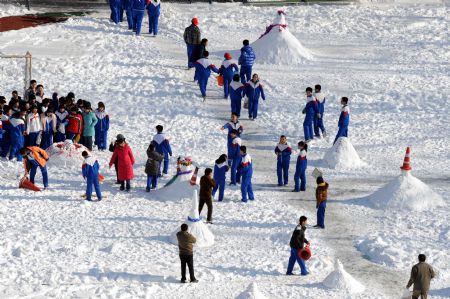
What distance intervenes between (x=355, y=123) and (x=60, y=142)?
28.3ft

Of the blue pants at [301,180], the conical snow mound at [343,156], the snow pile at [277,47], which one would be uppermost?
the snow pile at [277,47]

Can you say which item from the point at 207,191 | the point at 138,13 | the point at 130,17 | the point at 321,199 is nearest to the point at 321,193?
the point at 321,199

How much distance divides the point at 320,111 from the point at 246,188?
5.35 m

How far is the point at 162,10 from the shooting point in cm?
4122

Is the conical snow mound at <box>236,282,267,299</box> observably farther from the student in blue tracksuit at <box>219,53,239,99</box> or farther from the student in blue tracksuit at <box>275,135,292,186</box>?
the student in blue tracksuit at <box>219,53,239,99</box>

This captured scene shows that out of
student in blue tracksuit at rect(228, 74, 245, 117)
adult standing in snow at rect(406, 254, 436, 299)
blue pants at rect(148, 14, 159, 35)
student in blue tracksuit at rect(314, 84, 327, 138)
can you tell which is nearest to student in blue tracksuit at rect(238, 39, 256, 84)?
student in blue tracksuit at rect(228, 74, 245, 117)

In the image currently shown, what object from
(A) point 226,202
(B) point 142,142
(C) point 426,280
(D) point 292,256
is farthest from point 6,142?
(C) point 426,280

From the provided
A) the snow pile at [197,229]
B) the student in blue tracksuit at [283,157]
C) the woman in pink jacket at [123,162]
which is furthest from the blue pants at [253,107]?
the snow pile at [197,229]

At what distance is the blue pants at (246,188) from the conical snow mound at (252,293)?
5.67 meters

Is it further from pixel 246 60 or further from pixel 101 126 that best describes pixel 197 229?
pixel 246 60

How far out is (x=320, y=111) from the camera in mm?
30578

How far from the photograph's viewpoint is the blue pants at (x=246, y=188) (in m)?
25.9

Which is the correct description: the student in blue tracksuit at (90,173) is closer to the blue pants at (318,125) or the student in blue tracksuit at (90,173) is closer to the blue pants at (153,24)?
the blue pants at (318,125)

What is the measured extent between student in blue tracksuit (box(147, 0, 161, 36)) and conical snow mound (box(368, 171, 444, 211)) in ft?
44.1
